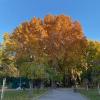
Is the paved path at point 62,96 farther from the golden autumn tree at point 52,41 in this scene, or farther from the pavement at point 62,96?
the golden autumn tree at point 52,41

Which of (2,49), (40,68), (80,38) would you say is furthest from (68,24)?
(40,68)

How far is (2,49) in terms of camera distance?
198ft

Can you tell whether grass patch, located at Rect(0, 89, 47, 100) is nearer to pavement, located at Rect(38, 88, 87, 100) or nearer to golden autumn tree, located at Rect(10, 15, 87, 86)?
pavement, located at Rect(38, 88, 87, 100)

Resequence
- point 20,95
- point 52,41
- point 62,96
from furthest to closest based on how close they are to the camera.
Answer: point 52,41 → point 20,95 → point 62,96

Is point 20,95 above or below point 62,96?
above

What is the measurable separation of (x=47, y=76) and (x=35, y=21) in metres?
Result: 13.5

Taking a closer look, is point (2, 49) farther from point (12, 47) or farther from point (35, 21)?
point (35, 21)

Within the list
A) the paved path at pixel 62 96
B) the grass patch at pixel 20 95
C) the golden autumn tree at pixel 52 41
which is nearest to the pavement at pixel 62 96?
the paved path at pixel 62 96

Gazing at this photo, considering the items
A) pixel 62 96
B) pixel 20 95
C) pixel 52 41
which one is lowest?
pixel 62 96

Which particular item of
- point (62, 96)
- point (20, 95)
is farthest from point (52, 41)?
point (62, 96)

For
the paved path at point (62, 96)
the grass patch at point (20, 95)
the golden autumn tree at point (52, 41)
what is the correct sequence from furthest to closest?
the golden autumn tree at point (52, 41) → the paved path at point (62, 96) → the grass patch at point (20, 95)

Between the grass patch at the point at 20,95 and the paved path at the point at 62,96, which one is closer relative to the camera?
the grass patch at the point at 20,95

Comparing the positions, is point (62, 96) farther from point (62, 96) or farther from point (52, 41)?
point (52, 41)

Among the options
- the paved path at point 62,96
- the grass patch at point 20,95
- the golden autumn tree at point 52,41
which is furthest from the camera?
the golden autumn tree at point 52,41
